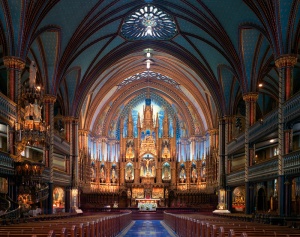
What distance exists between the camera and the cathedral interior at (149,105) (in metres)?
22.0

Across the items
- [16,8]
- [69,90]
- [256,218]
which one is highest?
[16,8]

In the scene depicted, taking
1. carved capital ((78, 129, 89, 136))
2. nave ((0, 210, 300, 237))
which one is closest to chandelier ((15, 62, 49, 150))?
nave ((0, 210, 300, 237))

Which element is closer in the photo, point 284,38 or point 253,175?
point 284,38

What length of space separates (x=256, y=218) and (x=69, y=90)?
20.1m

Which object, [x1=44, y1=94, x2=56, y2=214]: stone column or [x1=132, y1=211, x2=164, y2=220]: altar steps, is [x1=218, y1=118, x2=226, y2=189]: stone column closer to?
[x1=132, y1=211, x2=164, y2=220]: altar steps

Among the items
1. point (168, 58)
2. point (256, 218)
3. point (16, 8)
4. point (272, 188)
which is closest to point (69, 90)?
point (168, 58)

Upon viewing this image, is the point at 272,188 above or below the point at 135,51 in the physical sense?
below

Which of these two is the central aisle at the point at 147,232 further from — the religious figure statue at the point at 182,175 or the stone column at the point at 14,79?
the religious figure statue at the point at 182,175

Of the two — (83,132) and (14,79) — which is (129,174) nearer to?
(83,132)

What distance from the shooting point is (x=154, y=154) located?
48.4m

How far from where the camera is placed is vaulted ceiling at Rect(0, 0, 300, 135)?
2256 centimetres

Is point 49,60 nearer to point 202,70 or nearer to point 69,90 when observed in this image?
point 69,90

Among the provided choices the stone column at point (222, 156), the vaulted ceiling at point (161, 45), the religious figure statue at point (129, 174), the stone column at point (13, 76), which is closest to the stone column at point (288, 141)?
the vaulted ceiling at point (161, 45)

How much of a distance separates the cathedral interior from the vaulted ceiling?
0.28 feet
